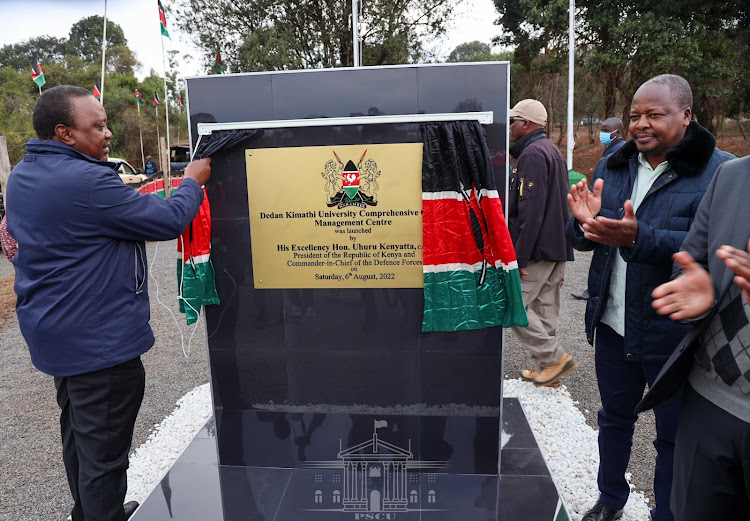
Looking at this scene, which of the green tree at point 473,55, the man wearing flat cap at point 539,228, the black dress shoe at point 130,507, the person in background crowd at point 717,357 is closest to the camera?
the person in background crowd at point 717,357

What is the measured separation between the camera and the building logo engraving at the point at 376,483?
2.76m

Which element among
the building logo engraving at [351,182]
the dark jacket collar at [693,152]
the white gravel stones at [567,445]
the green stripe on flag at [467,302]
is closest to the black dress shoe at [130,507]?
the green stripe on flag at [467,302]

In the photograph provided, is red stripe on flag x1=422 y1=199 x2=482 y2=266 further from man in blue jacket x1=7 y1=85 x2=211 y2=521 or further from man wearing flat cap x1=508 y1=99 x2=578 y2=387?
man wearing flat cap x1=508 y1=99 x2=578 y2=387

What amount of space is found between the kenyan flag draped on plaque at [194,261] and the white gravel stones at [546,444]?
106 centimetres

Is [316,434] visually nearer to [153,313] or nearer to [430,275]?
[430,275]

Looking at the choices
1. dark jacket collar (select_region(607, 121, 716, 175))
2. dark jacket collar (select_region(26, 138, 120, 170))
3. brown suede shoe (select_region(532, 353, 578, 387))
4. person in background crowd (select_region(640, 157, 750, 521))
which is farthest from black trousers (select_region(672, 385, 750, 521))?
brown suede shoe (select_region(532, 353, 578, 387))

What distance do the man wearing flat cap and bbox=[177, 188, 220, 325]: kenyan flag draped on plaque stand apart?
2202 millimetres

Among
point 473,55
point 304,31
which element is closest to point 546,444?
point 304,31

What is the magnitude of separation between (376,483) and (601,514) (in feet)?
3.78

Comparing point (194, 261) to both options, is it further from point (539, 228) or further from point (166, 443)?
point (539, 228)

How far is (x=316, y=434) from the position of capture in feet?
9.91

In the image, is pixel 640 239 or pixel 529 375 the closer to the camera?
pixel 640 239

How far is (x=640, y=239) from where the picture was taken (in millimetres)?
2014

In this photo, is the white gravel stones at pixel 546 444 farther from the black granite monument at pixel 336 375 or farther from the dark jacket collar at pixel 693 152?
the dark jacket collar at pixel 693 152
